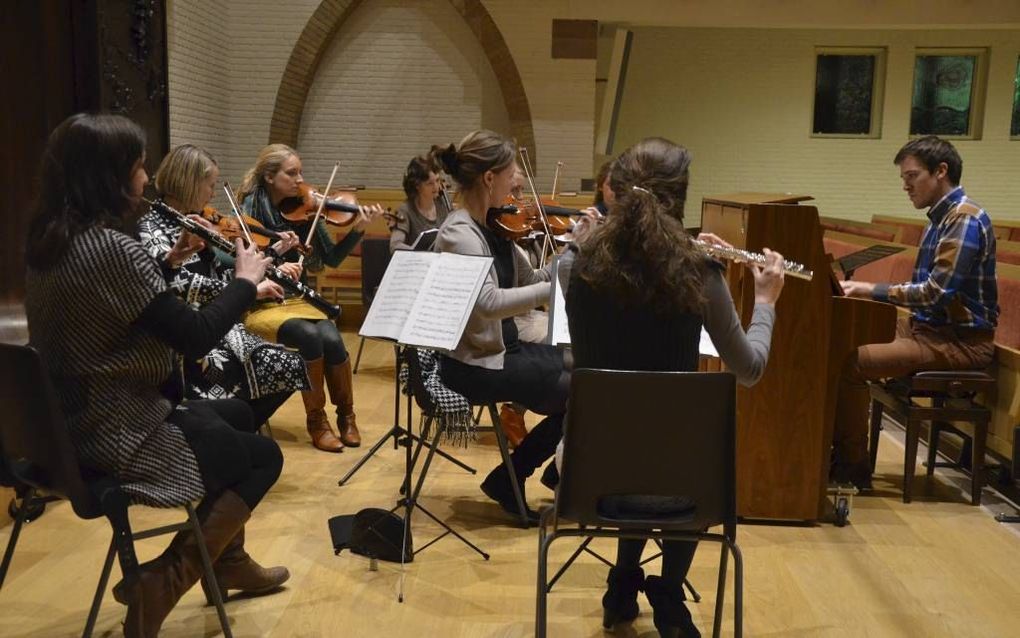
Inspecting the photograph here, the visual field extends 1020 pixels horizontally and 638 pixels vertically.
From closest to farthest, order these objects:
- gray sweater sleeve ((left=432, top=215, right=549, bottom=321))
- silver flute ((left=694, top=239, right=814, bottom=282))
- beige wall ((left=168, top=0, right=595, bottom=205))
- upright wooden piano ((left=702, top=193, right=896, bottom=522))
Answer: silver flute ((left=694, top=239, right=814, bottom=282)) → gray sweater sleeve ((left=432, top=215, right=549, bottom=321)) → upright wooden piano ((left=702, top=193, right=896, bottom=522)) → beige wall ((left=168, top=0, right=595, bottom=205))

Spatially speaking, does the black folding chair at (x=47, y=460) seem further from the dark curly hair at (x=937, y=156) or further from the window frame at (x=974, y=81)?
the window frame at (x=974, y=81)

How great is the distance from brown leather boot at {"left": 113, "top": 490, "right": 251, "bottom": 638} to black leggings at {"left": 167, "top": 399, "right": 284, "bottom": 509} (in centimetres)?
4

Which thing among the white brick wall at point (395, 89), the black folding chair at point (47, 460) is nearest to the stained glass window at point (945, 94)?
the white brick wall at point (395, 89)

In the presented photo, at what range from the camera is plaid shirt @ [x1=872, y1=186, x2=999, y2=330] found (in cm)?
374

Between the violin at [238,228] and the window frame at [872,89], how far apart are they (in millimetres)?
8748

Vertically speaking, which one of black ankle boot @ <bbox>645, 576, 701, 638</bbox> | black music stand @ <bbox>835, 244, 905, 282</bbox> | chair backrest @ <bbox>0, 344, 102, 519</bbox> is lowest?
black ankle boot @ <bbox>645, 576, 701, 638</bbox>

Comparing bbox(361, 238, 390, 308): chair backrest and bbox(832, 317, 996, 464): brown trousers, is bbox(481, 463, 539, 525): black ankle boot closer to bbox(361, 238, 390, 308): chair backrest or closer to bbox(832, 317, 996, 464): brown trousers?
bbox(832, 317, 996, 464): brown trousers

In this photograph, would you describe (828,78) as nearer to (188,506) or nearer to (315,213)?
(315,213)

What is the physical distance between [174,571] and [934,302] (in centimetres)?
289

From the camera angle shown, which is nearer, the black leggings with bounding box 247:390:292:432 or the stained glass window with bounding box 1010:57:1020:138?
the black leggings with bounding box 247:390:292:432

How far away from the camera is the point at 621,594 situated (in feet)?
8.77

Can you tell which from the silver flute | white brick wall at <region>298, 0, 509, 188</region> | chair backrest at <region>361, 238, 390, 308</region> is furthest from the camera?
white brick wall at <region>298, 0, 509, 188</region>

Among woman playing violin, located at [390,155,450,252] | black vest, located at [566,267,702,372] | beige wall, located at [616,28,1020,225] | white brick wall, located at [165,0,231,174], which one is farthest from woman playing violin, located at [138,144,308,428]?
beige wall, located at [616,28,1020,225]

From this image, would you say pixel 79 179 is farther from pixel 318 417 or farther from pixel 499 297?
pixel 318 417
